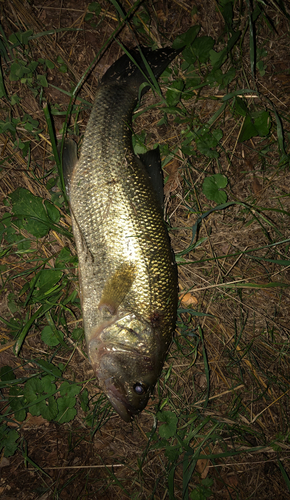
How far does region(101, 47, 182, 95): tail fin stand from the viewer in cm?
259

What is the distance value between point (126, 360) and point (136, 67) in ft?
9.05

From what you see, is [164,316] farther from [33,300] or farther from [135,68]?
[135,68]

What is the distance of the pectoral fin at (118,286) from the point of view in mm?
2230

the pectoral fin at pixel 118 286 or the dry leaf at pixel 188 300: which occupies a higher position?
the pectoral fin at pixel 118 286

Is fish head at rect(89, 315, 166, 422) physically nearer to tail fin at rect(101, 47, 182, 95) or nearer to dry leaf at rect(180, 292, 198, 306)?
dry leaf at rect(180, 292, 198, 306)

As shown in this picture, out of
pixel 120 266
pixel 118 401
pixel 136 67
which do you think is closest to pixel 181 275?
pixel 120 266

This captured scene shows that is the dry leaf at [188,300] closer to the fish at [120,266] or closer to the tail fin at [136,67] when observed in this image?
the fish at [120,266]

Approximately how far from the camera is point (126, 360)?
2244 millimetres

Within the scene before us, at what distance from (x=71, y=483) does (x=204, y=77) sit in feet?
14.8

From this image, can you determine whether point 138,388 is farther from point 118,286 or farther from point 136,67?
point 136,67

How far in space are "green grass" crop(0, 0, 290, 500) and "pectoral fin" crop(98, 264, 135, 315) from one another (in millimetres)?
771

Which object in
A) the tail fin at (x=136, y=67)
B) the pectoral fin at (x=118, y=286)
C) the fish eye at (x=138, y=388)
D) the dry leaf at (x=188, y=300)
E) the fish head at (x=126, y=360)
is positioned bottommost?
the dry leaf at (x=188, y=300)

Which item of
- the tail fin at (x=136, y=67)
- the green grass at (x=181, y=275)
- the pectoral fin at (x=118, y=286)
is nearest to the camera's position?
the pectoral fin at (x=118, y=286)

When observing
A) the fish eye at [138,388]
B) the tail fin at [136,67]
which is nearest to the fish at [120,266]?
the fish eye at [138,388]
